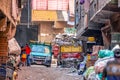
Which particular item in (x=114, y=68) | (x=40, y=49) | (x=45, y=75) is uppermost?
(x=114, y=68)

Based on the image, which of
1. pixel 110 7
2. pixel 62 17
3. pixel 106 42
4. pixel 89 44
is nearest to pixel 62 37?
pixel 62 17

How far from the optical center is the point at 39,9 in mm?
54688

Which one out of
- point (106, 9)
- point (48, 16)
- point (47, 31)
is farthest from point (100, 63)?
point (47, 31)

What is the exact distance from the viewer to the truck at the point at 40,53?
34156 mm

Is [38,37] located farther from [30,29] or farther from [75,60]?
[75,60]

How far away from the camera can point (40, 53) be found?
34.5 metres

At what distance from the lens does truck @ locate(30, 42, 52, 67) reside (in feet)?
112

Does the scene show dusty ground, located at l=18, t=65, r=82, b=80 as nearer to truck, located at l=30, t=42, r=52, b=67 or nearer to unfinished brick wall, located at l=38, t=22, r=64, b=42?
truck, located at l=30, t=42, r=52, b=67

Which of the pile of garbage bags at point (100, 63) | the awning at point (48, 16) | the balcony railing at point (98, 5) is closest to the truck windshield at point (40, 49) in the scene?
the balcony railing at point (98, 5)

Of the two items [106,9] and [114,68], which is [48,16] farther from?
[114,68]

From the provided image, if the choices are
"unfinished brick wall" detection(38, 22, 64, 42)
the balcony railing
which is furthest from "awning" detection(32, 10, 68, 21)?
the balcony railing

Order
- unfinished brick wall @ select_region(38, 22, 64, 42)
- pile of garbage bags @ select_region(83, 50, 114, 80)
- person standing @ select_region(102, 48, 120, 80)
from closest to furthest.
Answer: person standing @ select_region(102, 48, 120, 80), pile of garbage bags @ select_region(83, 50, 114, 80), unfinished brick wall @ select_region(38, 22, 64, 42)

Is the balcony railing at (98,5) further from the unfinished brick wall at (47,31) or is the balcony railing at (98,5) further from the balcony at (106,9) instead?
the unfinished brick wall at (47,31)

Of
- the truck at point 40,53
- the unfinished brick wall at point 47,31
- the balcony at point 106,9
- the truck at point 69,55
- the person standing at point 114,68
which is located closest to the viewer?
the person standing at point 114,68
